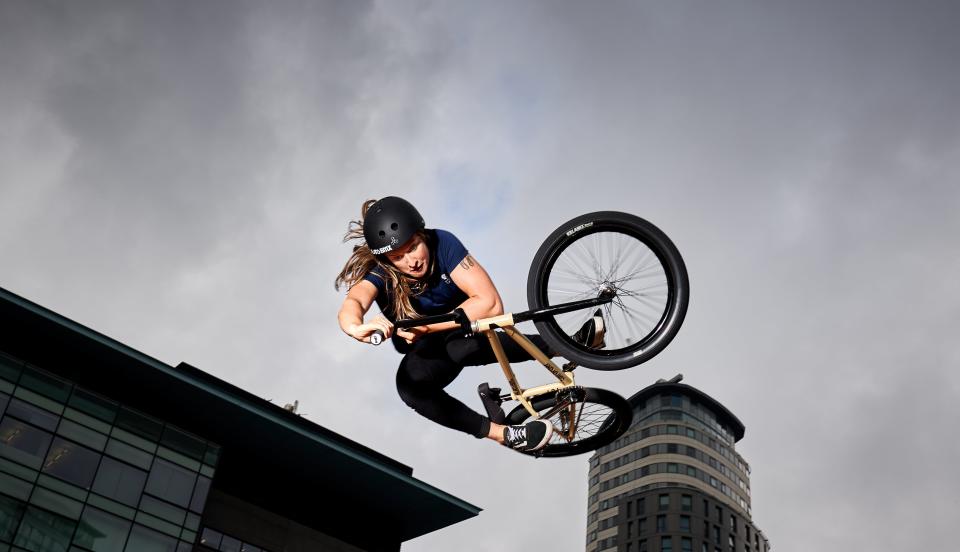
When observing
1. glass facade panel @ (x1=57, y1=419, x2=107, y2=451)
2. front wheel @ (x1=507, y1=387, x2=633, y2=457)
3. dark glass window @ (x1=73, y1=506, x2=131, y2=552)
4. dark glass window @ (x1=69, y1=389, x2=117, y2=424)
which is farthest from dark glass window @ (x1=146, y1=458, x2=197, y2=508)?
front wheel @ (x1=507, y1=387, x2=633, y2=457)

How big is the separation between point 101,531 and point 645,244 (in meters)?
28.8

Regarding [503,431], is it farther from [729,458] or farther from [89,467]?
[729,458]

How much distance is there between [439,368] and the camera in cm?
646

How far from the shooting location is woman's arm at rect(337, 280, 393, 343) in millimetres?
5727

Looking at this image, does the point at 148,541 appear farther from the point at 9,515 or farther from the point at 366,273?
the point at 366,273

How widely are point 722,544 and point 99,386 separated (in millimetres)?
87645

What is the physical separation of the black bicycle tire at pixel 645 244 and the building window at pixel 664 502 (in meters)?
101

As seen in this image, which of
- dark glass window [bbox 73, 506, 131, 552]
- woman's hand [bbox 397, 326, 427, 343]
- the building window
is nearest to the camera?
woman's hand [bbox 397, 326, 427, 343]

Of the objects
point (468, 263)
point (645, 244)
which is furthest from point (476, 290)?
point (645, 244)

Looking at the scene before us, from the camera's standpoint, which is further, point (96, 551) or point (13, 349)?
point (13, 349)

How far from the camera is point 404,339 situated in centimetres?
645

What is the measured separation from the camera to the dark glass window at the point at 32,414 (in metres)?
29.0

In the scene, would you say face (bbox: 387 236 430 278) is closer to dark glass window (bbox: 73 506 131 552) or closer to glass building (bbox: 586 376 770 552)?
dark glass window (bbox: 73 506 131 552)

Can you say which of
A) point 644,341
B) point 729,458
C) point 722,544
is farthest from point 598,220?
point 729,458
